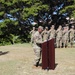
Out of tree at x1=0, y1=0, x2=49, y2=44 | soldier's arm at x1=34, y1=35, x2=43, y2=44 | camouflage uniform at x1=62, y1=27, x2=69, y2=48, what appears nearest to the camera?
soldier's arm at x1=34, y1=35, x2=43, y2=44

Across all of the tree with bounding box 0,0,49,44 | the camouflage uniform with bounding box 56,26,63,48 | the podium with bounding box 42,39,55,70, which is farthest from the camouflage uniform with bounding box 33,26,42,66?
the tree with bounding box 0,0,49,44

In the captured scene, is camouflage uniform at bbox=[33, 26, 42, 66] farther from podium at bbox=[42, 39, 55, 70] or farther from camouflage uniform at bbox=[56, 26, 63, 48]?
camouflage uniform at bbox=[56, 26, 63, 48]

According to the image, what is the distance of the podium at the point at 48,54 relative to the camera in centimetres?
1394

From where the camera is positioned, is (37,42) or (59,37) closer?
(37,42)

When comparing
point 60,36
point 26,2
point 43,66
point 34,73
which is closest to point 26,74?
point 34,73

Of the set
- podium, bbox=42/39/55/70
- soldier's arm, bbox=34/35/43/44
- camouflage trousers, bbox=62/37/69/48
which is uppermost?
soldier's arm, bbox=34/35/43/44

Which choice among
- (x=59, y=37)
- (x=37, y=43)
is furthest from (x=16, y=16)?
(x=37, y=43)

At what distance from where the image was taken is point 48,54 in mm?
14094

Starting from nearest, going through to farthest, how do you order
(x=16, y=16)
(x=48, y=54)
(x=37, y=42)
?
(x=37, y=42)
(x=48, y=54)
(x=16, y=16)

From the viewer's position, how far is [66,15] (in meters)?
38.9

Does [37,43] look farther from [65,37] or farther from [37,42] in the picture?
[65,37]

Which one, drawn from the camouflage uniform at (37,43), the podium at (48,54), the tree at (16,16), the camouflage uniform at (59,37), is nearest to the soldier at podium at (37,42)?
the camouflage uniform at (37,43)

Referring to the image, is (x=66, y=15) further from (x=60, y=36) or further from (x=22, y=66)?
(x=22, y=66)

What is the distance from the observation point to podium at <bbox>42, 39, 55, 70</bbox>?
45.7ft
